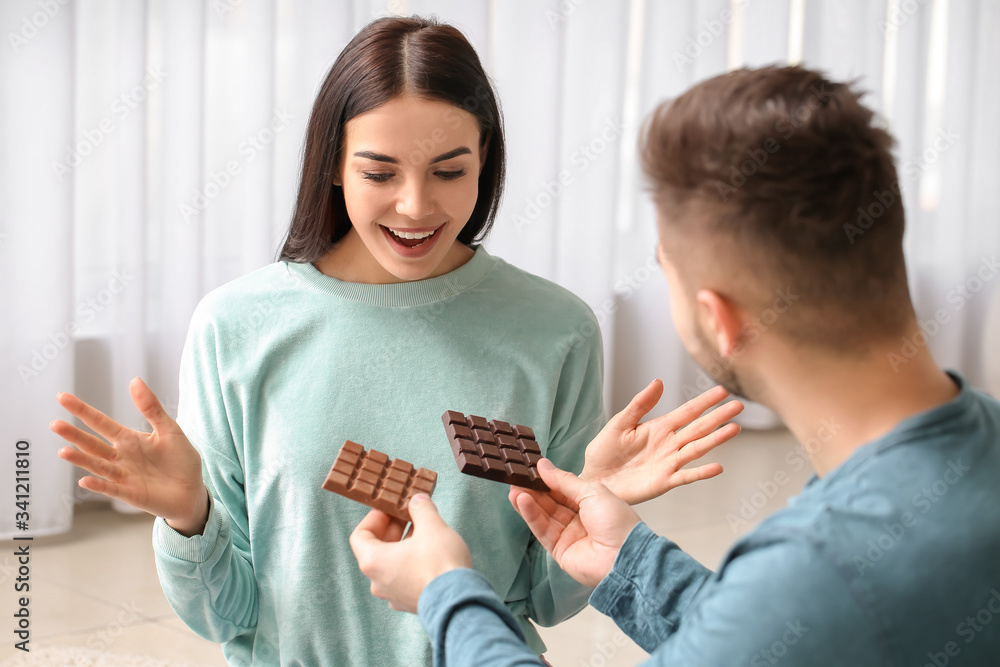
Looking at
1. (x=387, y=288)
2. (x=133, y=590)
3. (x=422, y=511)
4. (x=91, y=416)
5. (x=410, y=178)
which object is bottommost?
(x=133, y=590)

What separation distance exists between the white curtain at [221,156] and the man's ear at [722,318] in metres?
2.92

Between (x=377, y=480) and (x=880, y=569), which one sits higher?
(x=880, y=569)

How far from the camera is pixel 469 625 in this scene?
1.02m

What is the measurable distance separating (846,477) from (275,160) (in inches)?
125

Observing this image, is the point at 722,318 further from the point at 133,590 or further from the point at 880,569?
the point at 133,590

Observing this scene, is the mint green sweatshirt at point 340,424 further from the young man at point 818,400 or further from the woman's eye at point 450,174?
the young man at point 818,400

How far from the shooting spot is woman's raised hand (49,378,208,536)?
1272 millimetres

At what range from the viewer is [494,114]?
1.67 meters

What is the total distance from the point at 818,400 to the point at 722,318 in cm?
13

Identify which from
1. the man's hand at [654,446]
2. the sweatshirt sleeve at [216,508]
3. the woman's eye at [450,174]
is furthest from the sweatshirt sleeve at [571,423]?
the sweatshirt sleeve at [216,508]

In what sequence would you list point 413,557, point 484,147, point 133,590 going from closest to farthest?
point 413,557
point 484,147
point 133,590

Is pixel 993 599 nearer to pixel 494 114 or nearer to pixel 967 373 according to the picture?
pixel 494 114

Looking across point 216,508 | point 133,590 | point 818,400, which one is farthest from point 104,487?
point 133,590

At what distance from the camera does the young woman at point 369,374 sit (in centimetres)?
153
